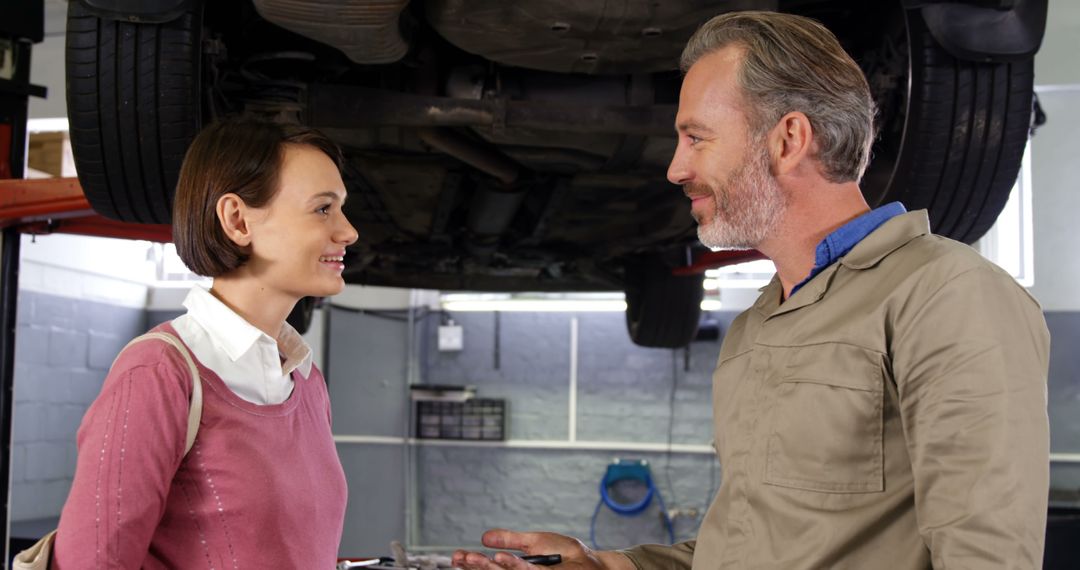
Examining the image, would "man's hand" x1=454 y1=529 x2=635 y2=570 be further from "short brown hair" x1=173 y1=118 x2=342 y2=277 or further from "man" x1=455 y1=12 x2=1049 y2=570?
"short brown hair" x1=173 y1=118 x2=342 y2=277

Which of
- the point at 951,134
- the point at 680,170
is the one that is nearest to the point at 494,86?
the point at 951,134

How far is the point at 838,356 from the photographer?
984 mm

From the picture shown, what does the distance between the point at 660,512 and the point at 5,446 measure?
531cm

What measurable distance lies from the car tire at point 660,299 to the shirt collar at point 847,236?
3066mm

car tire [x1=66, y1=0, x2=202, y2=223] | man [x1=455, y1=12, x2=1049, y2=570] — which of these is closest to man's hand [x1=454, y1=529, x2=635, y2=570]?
man [x1=455, y1=12, x2=1049, y2=570]

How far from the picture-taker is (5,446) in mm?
3068

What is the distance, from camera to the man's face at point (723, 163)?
1.15 meters

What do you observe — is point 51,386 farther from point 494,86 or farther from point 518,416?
point 494,86

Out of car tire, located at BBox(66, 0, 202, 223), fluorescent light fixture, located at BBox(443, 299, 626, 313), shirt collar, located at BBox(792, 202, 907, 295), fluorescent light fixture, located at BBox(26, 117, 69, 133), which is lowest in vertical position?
shirt collar, located at BBox(792, 202, 907, 295)

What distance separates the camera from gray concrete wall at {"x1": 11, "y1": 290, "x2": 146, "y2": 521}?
663 cm

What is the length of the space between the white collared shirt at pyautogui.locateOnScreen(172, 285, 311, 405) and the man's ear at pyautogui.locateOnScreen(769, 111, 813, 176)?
2.00 ft

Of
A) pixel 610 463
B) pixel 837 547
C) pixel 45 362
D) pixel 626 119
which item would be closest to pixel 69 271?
pixel 45 362

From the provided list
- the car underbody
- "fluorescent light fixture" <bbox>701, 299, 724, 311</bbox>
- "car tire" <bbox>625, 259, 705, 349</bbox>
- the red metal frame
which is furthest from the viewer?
"fluorescent light fixture" <bbox>701, 299, 724, 311</bbox>

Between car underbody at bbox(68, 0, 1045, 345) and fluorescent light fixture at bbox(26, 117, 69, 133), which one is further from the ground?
fluorescent light fixture at bbox(26, 117, 69, 133)
